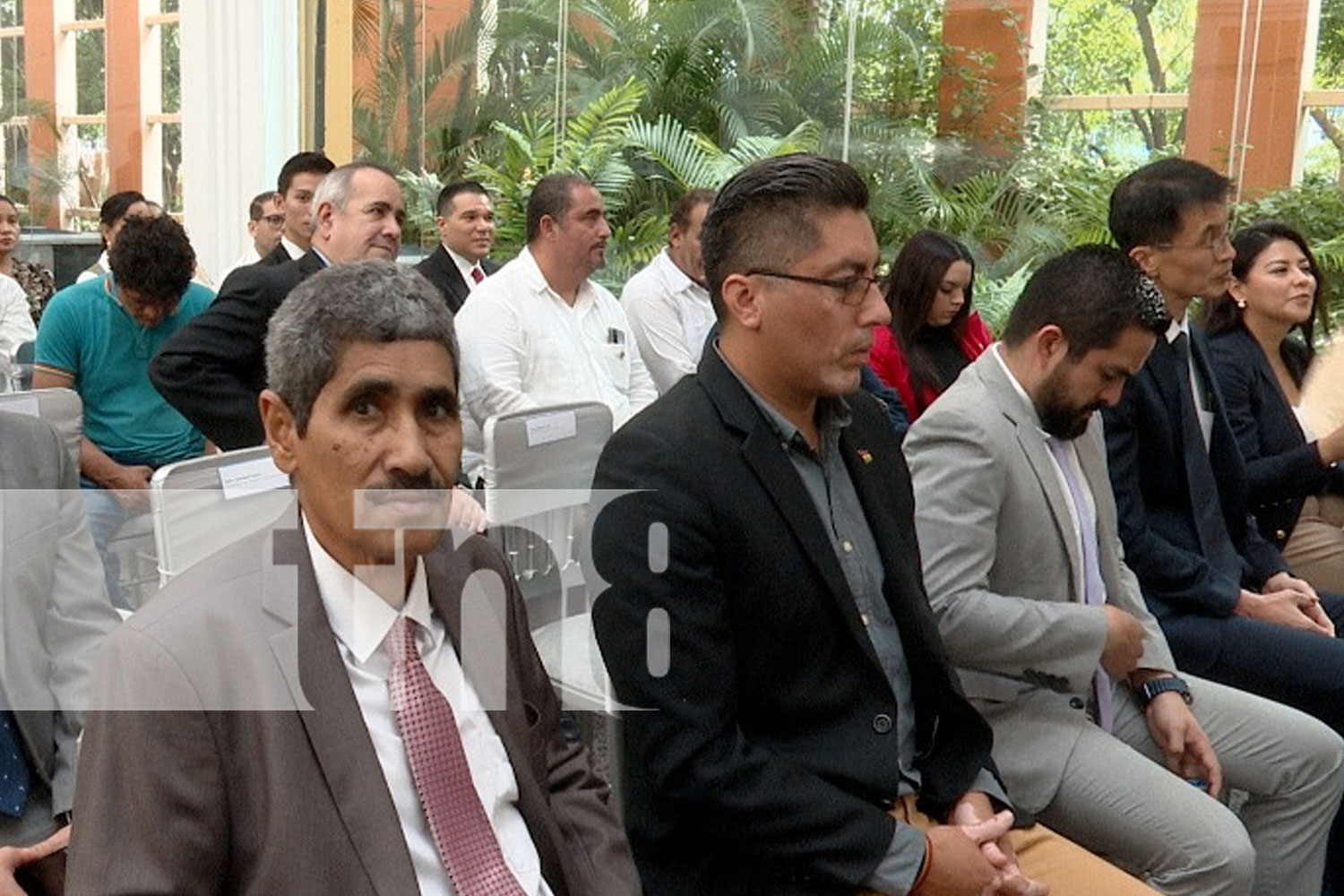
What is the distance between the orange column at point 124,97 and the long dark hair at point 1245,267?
790 cm

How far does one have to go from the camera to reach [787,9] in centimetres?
717

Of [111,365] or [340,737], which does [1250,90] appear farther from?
[340,737]

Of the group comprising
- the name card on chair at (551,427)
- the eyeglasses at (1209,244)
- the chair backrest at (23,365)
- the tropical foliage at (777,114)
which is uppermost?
the tropical foliage at (777,114)

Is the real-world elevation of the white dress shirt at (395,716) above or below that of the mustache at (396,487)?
below

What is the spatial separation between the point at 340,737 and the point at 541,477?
5.56 ft

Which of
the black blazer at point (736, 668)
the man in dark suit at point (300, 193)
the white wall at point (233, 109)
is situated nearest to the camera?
the black blazer at point (736, 668)

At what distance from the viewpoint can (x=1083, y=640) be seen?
7.69ft

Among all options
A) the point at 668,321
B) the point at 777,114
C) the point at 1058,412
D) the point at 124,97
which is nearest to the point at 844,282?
the point at 1058,412

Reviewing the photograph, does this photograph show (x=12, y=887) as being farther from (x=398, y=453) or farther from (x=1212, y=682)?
(x=1212, y=682)

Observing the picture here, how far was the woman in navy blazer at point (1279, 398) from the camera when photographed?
3529 millimetres

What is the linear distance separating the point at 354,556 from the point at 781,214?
0.85 metres

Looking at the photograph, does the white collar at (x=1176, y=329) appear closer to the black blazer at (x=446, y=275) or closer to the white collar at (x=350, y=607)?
the white collar at (x=350, y=607)

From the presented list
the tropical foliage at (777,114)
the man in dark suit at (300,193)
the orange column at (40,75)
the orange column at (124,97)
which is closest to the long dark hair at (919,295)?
the tropical foliage at (777,114)

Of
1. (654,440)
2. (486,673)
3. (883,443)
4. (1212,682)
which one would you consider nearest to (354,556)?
(486,673)
